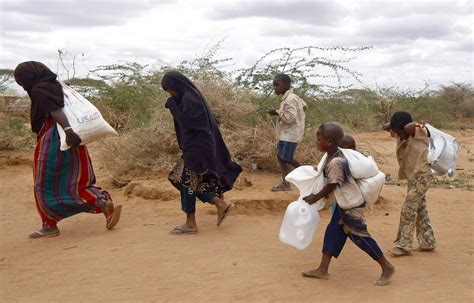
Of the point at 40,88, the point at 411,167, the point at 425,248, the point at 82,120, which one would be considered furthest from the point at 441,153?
the point at 40,88

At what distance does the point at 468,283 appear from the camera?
4043mm

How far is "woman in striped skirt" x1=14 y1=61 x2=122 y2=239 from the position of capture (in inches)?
203

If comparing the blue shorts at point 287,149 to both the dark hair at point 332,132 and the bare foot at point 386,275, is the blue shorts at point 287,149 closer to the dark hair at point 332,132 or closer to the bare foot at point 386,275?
the dark hair at point 332,132

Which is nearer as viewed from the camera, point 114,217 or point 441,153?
point 441,153

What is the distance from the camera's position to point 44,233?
18.0 ft

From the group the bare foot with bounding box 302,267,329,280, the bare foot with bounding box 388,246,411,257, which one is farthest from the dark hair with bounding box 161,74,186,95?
the bare foot with bounding box 388,246,411,257

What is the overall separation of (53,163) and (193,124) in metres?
1.39

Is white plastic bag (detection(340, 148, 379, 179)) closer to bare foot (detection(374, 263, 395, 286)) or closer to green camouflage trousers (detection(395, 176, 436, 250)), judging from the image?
bare foot (detection(374, 263, 395, 286))

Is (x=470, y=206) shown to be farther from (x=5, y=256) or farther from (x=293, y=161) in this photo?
(x=5, y=256)

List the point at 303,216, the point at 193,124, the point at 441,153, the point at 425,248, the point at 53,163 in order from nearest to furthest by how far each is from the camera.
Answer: the point at 303,216 < the point at 441,153 < the point at 425,248 < the point at 193,124 < the point at 53,163

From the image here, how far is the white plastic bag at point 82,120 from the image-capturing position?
5152 millimetres

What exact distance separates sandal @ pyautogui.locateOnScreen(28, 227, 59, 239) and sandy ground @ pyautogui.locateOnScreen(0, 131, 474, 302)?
0.29 feet

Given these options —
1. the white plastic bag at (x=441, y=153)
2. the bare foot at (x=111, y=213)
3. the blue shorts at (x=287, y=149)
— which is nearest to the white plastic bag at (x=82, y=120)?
the bare foot at (x=111, y=213)

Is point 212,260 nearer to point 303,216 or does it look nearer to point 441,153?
point 303,216
